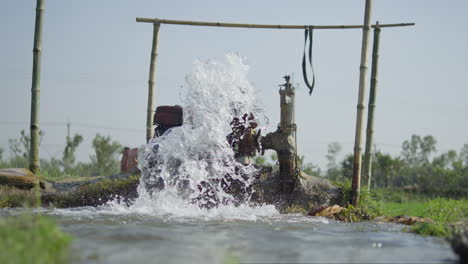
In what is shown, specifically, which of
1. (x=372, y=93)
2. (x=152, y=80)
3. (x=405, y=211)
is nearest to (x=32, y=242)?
(x=152, y=80)

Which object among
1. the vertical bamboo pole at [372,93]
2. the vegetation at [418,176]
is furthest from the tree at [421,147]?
the vertical bamboo pole at [372,93]

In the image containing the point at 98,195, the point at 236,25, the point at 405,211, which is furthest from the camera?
the point at 405,211

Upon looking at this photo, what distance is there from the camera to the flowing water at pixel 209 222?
5.22 meters

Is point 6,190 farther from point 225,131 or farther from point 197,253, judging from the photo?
point 197,253

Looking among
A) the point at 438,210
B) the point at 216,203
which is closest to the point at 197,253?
the point at 216,203

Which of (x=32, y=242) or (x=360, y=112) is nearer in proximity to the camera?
(x=32, y=242)

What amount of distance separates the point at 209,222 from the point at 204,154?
8.37 feet

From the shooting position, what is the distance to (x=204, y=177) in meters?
9.76

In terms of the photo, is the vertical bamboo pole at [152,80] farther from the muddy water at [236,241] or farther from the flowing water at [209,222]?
the muddy water at [236,241]

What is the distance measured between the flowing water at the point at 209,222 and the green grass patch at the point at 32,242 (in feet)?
0.99

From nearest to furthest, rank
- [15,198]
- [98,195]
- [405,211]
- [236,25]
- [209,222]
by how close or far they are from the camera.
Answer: [209,222], [15,198], [98,195], [236,25], [405,211]

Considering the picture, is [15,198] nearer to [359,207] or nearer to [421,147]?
[359,207]

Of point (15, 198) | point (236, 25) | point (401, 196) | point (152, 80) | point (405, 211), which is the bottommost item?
point (401, 196)

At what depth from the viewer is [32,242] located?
4.21 m
